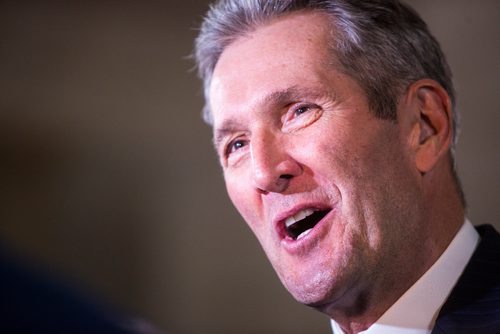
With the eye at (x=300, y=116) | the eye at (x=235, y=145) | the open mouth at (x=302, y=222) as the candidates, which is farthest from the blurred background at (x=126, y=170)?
the eye at (x=300, y=116)

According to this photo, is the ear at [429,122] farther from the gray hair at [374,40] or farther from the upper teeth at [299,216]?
the upper teeth at [299,216]

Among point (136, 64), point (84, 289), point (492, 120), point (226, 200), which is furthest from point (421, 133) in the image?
point (136, 64)

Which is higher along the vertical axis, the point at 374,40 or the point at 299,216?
the point at 374,40

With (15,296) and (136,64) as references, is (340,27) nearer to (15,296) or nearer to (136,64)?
(15,296)

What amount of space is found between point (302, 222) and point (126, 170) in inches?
110

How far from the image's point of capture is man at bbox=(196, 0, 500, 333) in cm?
156

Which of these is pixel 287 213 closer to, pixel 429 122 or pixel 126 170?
pixel 429 122

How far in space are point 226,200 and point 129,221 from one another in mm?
652

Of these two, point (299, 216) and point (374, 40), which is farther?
point (374, 40)

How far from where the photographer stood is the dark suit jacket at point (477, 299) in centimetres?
145

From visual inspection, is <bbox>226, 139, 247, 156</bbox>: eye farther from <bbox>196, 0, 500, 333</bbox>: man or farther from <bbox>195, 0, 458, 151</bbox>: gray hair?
<bbox>195, 0, 458, 151</bbox>: gray hair

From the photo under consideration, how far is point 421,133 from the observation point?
170 cm

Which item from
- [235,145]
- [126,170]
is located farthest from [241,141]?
[126,170]

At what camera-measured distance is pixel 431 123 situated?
5.62 ft
